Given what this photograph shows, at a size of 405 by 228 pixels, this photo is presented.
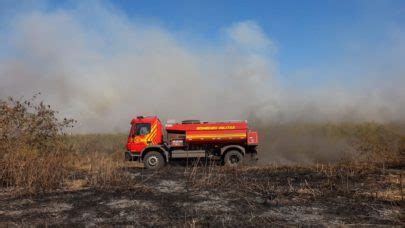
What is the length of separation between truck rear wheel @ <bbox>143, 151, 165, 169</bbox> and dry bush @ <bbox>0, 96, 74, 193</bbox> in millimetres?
3816

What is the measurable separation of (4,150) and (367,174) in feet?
37.8

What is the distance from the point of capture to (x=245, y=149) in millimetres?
21391

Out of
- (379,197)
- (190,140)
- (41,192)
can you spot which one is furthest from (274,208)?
(190,140)

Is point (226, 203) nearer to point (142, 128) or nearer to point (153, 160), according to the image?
point (153, 160)

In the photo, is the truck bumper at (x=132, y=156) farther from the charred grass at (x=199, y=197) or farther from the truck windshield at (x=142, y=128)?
the charred grass at (x=199, y=197)

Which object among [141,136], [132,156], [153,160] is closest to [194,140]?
[153,160]

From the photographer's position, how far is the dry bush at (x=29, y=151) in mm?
10633

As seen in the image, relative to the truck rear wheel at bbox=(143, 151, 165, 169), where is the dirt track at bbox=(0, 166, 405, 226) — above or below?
below

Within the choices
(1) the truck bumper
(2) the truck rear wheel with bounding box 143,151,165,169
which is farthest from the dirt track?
(1) the truck bumper

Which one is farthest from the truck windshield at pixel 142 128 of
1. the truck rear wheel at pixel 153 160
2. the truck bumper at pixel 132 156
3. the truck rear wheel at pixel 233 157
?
the truck rear wheel at pixel 233 157

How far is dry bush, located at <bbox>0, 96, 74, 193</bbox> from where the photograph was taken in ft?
34.9

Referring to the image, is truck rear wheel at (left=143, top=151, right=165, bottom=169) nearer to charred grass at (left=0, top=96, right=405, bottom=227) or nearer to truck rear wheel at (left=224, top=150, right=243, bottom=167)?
truck rear wheel at (left=224, top=150, right=243, bottom=167)

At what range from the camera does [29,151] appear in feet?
49.8

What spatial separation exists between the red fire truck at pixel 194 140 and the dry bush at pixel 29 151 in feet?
11.5
